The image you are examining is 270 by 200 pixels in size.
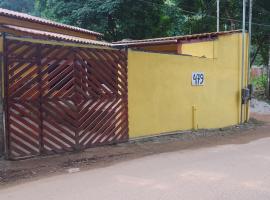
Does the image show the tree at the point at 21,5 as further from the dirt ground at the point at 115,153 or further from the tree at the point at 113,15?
the dirt ground at the point at 115,153

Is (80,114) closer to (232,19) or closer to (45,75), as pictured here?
(45,75)

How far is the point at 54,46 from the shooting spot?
28.5ft

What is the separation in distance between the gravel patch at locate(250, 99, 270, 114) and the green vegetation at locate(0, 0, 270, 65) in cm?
445

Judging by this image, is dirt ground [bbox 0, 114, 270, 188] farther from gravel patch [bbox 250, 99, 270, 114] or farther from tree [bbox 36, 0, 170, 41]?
tree [bbox 36, 0, 170, 41]

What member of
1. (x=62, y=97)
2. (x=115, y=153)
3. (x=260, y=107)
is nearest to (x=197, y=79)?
(x=115, y=153)

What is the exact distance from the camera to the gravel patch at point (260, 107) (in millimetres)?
21016

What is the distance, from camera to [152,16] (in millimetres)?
26141

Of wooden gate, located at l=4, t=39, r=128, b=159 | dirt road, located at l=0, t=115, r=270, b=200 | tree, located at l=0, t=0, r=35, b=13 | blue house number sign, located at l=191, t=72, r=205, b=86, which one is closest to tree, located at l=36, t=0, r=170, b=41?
blue house number sign, located at l=191, t=72, r=205, b=86

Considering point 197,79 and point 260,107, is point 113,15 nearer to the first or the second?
point 260,107

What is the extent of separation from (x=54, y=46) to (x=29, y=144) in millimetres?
2226

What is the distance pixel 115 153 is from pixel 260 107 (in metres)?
14.7

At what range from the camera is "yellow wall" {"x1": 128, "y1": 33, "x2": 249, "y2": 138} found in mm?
10953

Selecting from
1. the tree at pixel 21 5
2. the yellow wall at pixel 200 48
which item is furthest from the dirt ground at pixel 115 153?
the tree at pixel 21 5

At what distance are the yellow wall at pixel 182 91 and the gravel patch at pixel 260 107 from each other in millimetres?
5610
